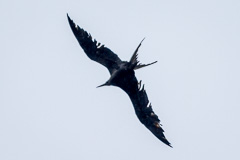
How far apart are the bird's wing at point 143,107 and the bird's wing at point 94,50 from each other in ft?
2.94

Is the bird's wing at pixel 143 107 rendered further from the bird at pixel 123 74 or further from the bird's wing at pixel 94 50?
the bird's wing at pixel 94 50

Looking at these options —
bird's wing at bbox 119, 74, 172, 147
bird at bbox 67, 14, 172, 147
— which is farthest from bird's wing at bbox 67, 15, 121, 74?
bird's wing at bbox 119, 74, 172, 147

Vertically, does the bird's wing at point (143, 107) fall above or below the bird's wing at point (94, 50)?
below

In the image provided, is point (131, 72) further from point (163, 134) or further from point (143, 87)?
point (163, 134)

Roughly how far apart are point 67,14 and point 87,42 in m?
1.29

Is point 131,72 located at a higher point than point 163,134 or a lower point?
higher

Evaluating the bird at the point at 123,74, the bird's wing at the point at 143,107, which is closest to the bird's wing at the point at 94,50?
A: the bird at the point at 123,74

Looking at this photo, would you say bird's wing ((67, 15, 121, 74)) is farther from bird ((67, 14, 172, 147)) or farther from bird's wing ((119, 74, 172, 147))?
bird's wing ((119, 74, 172, 147))

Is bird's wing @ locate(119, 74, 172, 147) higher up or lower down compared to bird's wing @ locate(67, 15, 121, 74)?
lower down

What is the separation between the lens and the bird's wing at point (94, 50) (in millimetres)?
12898

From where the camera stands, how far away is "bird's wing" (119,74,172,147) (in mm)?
13148

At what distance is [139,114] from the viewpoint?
527 inches

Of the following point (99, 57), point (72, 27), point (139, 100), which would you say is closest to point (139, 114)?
point (139, 100)

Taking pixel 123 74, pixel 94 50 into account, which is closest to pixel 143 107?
pixel 123 74
